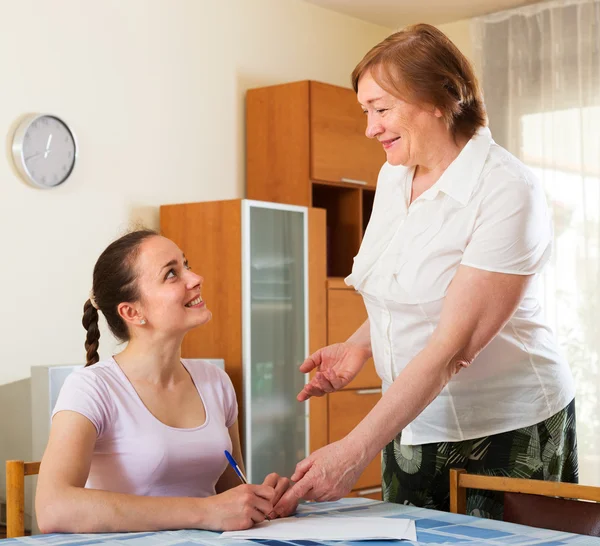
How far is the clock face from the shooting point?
11.7 feet

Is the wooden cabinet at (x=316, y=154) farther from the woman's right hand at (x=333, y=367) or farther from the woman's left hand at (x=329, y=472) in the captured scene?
the woman's left hand at (x=329, y=472)

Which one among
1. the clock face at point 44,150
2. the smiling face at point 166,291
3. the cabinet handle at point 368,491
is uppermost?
the clock face at point 44,150

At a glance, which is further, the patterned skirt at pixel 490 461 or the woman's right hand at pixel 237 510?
the patterned skirt at pixel 490 461

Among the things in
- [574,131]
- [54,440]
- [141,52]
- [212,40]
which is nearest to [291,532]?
[54,440]

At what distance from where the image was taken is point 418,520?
57.3 inches

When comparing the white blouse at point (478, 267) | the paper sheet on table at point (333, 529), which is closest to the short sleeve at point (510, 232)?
the white blouse at point (478, 267)

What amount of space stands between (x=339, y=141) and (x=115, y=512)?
3231mm

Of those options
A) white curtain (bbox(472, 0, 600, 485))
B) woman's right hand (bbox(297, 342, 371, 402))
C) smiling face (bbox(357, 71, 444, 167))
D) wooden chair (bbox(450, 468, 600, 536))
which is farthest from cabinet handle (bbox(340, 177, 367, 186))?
wooden chair (bbox(450, 468, 600, 536))

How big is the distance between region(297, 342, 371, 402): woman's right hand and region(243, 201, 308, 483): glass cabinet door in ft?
6.30

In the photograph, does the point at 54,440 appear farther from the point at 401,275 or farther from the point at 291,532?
the point at 401,275

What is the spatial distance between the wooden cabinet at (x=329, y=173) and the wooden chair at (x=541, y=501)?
100 inches

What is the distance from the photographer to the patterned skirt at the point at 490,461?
1.68 m

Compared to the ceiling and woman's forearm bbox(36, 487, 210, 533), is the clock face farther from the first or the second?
woman's forearm bbox(36, 487, 210, 533)

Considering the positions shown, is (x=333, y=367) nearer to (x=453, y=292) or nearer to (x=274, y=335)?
(x=453, y=292)
